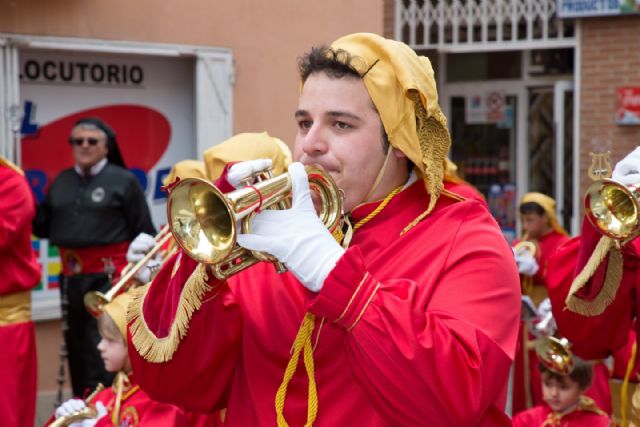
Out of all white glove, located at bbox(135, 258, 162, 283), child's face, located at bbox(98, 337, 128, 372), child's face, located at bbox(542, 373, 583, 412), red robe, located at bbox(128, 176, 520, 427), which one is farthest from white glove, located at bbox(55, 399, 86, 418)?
child's face, located at bbox(542, 373, 583, 412)

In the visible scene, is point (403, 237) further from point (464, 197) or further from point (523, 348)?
point (523, 348)

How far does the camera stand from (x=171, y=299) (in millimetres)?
2590

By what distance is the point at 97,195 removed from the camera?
6.94m

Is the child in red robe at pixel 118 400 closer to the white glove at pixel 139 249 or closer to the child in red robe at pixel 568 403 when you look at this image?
the white glove at pixel 139 249

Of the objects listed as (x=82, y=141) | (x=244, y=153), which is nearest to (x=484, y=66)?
(x=82, y=141)

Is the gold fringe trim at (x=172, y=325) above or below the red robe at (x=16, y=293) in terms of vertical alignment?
above

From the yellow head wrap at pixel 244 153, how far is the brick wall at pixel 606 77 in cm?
651

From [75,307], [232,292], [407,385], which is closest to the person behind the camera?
[407,385]

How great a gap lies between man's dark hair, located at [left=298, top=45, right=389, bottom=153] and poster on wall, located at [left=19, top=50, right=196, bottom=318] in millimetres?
5478

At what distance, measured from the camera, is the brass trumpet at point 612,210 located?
351 cm

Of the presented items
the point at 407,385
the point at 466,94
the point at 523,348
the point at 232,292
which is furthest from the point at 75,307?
the point at 466,94

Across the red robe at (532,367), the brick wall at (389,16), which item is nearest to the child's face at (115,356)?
the red robe at (532,367)

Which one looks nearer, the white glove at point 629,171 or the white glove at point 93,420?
the white glove at point 629,171

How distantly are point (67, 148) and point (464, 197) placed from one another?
5.73 metres
